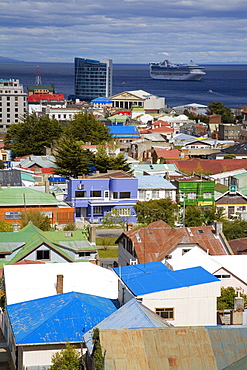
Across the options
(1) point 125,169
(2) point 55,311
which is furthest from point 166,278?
(1) point 125,169

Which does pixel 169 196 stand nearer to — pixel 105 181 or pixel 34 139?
pixel 105 181

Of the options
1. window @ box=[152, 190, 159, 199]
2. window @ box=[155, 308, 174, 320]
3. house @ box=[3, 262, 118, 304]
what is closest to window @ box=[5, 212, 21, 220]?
window @ box=[152, 190, 159, 199]

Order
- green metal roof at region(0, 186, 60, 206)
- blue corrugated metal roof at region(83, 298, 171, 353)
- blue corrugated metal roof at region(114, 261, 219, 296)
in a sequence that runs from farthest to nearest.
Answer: green metal roof at region(0, 186, 60, 206)
blue corrugated metal roof at region(114, 261, 219, 296)
blue corrugated metal roof at region(83, 298, 171, 353)

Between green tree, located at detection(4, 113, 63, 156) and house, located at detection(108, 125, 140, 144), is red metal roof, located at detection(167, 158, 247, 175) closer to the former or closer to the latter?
green tree, located at detection(4, 113, 63, 156)

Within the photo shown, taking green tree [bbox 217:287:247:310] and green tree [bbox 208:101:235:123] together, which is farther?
green tree [bbox 208:101:235:123]

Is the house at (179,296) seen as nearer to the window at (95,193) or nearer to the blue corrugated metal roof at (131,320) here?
the blue corrugated metal roof at (131,320)

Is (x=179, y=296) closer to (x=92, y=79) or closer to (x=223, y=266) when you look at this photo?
(x=223, y=266)
